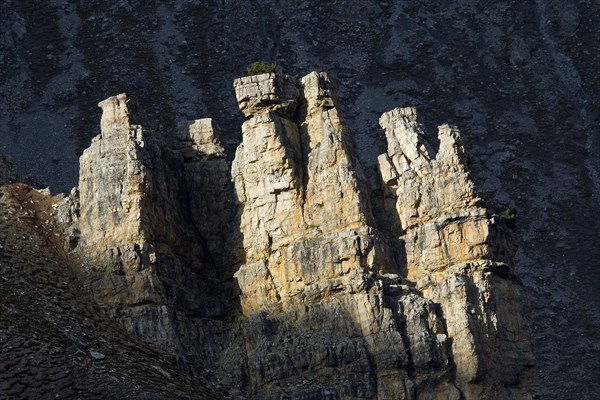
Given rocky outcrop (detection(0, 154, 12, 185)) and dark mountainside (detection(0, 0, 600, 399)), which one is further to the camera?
dark mountainside (detection(0, 0, 600, 399))

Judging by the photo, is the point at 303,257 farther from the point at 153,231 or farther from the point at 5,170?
the point at 5,170

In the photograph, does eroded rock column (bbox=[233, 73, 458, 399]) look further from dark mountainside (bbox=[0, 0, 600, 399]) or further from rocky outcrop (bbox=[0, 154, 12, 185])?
dark mountainside (bbox=[0, 0, 600, 399])

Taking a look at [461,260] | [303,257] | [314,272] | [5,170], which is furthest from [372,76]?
[314,272]

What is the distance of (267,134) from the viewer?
324 ft

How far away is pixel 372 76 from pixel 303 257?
7216 cm

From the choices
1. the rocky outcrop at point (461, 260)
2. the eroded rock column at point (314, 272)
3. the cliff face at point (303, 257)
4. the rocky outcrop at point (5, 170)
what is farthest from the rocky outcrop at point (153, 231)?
the rocky outcrop at point (461, 260)

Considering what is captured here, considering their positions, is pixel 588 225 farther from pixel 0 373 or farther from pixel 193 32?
pixel 0 373

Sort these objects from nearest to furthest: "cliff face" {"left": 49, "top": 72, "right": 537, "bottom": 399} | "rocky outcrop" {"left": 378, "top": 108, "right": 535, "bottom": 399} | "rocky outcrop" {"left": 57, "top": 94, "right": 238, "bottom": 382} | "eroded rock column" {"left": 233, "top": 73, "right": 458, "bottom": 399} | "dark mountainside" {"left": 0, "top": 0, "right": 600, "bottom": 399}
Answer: "eroded rock column" {"left": 233, "top": 73, "right": 458, "bottom": 399} < "cliff face" {"left": 49, "top": 72, "right": 537, "bottom": 399} < "rocky outcrop" {"left": 378, "top": 108, "right": 535, "bottom": 399} < "rocky outcrop" {"left": 57, "top": 94, "right": 238, "bottom": 382} < "dark mountainside" {"left": 0, "top": 0, "right": 600, "bottom": 399}

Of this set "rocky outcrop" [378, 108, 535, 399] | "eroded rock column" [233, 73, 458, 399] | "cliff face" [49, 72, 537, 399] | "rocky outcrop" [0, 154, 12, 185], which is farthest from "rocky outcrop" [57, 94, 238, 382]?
"rocky outcrop" [378, 108, 535, 399]

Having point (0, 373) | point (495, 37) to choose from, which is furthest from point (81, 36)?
point (0, 373)

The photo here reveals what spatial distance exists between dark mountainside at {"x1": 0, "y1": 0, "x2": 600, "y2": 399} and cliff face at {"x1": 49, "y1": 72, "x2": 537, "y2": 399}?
44724 millimetres

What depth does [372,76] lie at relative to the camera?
165m

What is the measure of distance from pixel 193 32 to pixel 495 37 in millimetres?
31641

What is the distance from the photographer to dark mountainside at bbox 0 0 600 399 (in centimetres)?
15100
